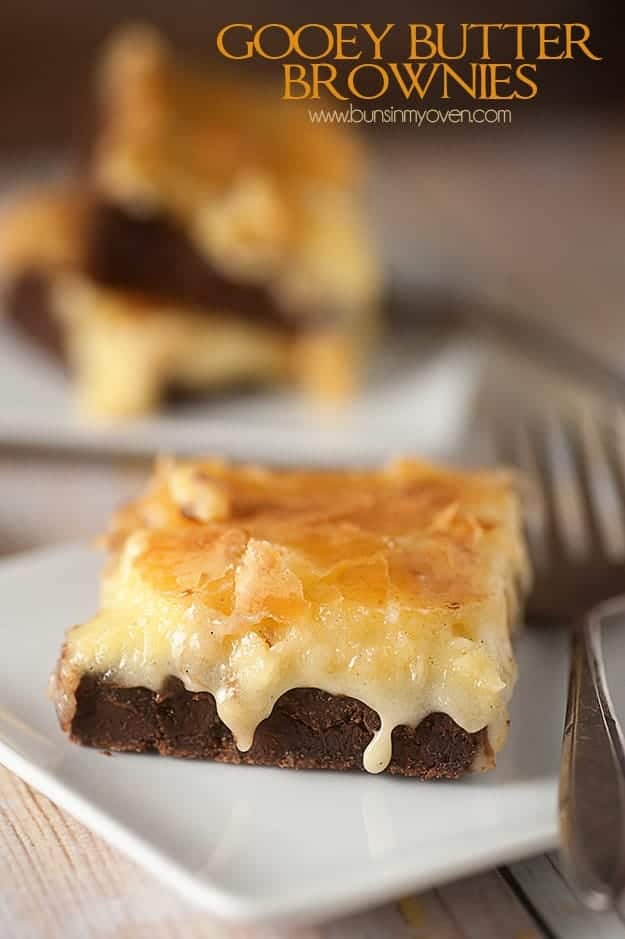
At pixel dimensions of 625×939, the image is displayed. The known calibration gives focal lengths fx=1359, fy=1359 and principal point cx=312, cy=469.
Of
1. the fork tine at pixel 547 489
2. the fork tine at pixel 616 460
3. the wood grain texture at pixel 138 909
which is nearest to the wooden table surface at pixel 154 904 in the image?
the wood grain texture at pixel 138 909

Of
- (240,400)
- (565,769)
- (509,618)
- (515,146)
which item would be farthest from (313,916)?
(515,146)

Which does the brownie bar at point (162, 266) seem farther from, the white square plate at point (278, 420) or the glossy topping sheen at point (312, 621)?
the glossy topping sheen at point (312, 621)

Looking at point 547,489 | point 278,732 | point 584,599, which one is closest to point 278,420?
point 547,489

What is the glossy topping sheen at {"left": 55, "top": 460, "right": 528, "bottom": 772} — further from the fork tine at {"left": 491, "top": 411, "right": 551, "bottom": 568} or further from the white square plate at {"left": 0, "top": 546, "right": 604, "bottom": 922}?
the fork tine at {"left": 491, "top": 411, "right": 551, "bottom": 568}

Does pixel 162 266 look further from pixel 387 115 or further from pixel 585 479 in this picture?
pixel 585 479

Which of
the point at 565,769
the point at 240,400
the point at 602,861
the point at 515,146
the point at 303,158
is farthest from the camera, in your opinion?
the point at 515,146

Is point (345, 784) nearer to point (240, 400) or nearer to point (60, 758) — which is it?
point (60, 758)
